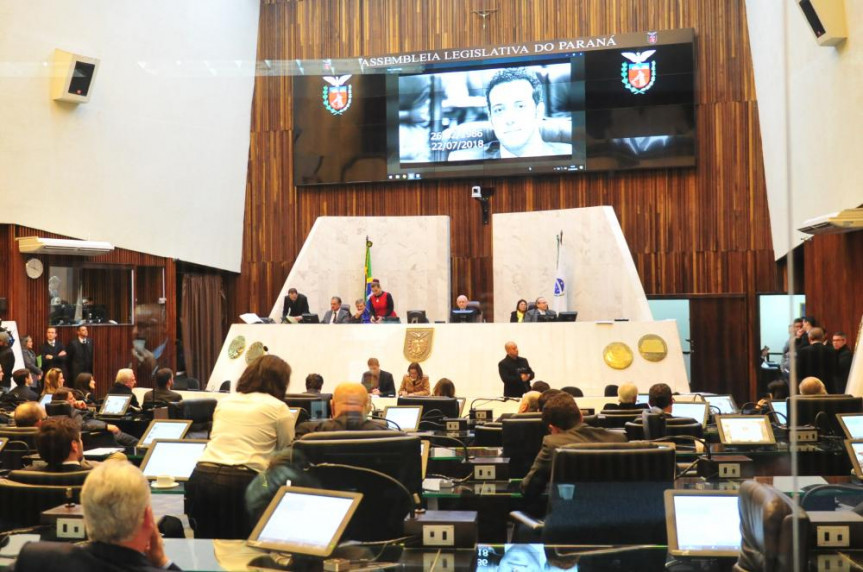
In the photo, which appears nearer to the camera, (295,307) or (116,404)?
(116,404)

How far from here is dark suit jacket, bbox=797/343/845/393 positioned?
872 centimetres

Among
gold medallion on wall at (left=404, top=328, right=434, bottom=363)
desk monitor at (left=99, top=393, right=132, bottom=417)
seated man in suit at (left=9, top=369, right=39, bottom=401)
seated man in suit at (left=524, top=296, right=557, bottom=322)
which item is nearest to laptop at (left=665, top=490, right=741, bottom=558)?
desk monitor at (left=99, top=393, right=132, bottom=417)

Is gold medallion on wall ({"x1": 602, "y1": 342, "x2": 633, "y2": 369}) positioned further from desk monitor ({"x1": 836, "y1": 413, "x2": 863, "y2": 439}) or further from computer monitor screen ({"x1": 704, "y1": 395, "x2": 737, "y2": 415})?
desk monitor ({"x1": 836, "y1": 413, "x2": 863, "y2": 439})

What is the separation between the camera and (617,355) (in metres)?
12.6

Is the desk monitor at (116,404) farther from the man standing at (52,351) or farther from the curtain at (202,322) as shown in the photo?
the curtain at (202,322)

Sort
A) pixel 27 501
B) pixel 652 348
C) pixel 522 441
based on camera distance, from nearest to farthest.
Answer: pixel 27 501 < pixel 522 441 < pixel 652 348

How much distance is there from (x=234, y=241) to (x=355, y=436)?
15729mm

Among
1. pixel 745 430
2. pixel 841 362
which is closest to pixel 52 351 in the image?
pixel 841 362

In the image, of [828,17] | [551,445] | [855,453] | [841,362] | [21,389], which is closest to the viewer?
[551,445]

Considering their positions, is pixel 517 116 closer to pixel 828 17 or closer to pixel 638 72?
A: pixel 638 72

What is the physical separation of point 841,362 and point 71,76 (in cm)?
1151

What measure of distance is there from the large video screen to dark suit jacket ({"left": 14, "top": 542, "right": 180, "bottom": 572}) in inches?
595

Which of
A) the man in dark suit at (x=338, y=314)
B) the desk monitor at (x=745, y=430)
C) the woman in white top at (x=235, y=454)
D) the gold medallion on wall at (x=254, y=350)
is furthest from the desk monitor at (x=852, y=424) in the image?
the gold medallion on wall at (x=254, y=350)

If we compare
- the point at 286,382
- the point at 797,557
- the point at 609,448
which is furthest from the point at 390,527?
the point at 797,557
